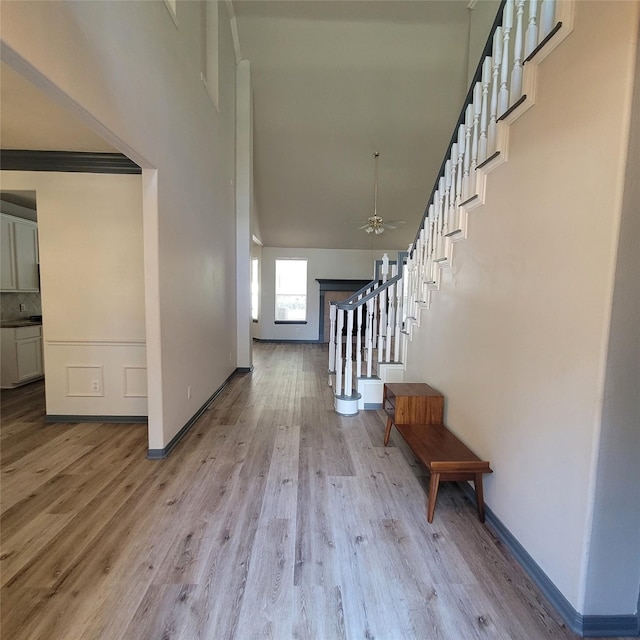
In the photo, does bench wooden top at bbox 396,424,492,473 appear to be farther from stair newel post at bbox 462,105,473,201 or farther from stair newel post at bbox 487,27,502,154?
stair newel post at bbox 487,27,502,154

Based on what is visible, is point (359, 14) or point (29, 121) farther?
point (359, 14)

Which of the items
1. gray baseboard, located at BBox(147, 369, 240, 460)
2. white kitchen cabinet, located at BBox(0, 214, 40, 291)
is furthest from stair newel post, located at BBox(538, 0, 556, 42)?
white kitchen cabinet, located at BBox(0, 214, 40, 291)

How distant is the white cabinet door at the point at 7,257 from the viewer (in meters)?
4.19

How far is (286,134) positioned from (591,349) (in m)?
6.28

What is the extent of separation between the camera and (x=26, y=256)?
4.55m

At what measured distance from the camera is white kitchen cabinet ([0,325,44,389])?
164 inches

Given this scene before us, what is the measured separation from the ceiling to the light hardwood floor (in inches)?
103

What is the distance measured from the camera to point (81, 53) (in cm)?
155

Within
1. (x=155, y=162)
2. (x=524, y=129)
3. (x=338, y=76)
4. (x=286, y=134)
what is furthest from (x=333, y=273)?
(x=524, y=129)

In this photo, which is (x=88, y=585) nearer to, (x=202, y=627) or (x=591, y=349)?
(x=202, y=627)

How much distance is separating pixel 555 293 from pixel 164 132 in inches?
112

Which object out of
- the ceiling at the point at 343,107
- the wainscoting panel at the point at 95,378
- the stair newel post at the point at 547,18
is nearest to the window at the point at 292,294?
the ceiling at the point at 343,107

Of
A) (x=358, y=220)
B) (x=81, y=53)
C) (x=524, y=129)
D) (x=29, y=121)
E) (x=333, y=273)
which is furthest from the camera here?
(x=333, y=273)

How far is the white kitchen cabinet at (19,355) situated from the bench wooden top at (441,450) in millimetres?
4911
